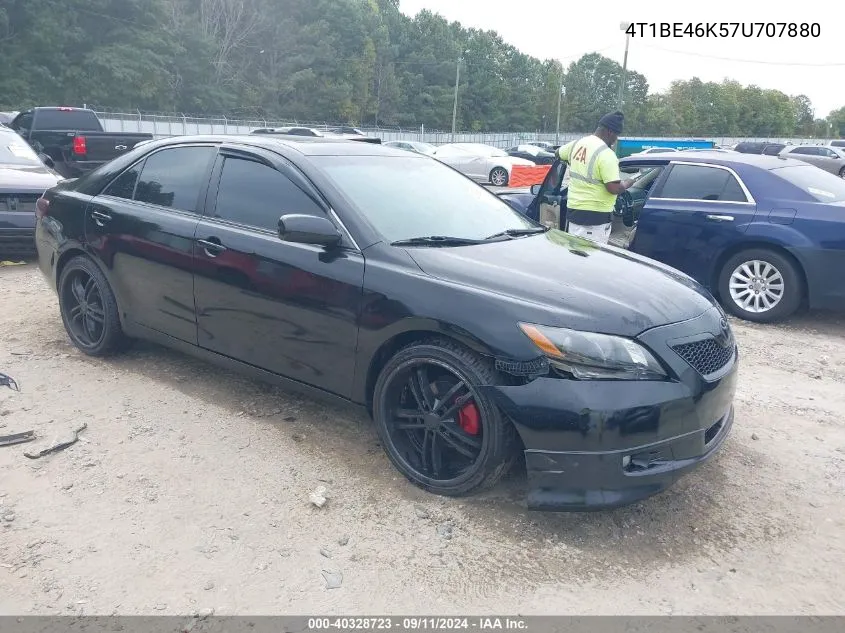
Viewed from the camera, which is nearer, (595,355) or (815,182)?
(595,355)

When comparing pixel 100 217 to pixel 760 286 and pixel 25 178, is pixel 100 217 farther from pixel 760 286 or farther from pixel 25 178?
pixel 760 286

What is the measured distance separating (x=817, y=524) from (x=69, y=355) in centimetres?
474

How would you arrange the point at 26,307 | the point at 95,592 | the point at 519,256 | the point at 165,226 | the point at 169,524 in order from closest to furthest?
the point at 95,592
the point at 169,524
the point at 519,256
the point at 165,226
the point at 26,307

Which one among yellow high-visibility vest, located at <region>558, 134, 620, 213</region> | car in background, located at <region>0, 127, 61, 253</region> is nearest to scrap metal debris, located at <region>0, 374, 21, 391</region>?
car in background, located at <region>0, 127, 61, 253</region>

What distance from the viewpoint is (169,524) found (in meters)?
3.11

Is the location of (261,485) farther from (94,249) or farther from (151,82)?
(151,82)

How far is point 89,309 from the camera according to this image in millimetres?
5016

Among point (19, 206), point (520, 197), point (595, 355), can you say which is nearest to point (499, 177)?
point (520, 197)

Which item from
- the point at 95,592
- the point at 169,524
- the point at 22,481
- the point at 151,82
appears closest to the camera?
the point at 95,592

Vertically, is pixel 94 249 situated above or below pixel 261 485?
above

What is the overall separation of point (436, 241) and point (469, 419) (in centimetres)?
100

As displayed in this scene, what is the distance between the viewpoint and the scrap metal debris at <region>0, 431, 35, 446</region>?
376 centimetres

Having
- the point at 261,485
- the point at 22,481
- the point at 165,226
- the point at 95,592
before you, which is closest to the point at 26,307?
the point at 165,226
